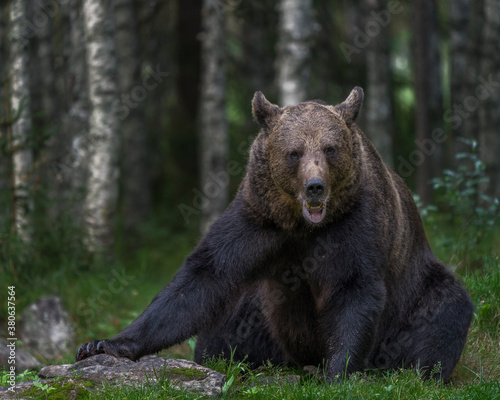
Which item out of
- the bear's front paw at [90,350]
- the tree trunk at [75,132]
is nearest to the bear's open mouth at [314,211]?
the bear's front paw at [90,350]

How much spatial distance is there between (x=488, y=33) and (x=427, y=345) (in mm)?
7849

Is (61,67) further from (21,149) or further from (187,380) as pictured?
(187,380)

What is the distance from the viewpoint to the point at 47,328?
9.55 meters

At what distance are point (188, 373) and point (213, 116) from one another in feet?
28.3

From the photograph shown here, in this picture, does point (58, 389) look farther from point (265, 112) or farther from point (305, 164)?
point (265, 112)

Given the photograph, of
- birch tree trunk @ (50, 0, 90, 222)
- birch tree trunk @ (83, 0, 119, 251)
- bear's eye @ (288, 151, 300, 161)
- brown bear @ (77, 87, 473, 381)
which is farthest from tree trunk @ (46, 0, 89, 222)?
bear's eye @ (288, 151, 300, 161)

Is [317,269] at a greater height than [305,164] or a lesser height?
lesser

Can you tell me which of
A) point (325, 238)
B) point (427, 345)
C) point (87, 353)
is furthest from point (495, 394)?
point (87, 353)

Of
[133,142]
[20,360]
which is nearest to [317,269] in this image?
[20,360]

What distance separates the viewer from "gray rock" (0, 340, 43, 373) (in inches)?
288

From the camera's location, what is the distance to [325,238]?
18.1 ft

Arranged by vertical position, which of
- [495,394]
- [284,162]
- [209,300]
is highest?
[284,162]

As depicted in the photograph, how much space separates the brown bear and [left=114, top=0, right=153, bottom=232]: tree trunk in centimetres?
944

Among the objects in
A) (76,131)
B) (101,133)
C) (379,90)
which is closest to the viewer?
(101,133)
